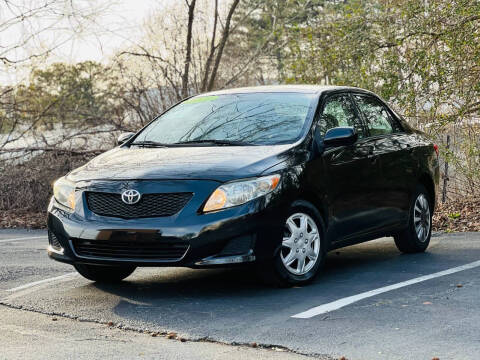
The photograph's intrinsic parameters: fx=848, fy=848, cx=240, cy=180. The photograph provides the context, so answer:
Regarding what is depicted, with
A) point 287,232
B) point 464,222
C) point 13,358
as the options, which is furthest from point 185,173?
point 464,222

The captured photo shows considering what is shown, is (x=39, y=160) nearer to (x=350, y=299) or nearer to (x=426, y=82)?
(x=426, y=82)

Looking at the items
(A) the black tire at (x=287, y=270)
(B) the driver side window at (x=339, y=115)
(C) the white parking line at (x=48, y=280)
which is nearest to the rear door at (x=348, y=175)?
(B) the driver side window at (x=339, y=115)

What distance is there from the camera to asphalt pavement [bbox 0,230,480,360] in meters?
5.10

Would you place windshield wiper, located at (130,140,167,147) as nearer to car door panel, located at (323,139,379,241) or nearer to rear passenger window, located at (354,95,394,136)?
car door panel, located at (323,139,379,241)

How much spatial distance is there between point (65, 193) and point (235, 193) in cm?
152

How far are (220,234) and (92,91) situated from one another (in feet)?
40.5

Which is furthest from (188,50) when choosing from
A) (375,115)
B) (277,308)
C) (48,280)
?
(277,308)

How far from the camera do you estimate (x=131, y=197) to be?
21.3 feet

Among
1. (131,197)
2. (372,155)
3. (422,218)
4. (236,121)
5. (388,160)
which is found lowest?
(422,218)

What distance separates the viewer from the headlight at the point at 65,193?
272 inches

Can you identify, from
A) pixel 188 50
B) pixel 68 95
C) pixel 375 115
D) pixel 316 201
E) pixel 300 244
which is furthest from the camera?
pixel 188 50

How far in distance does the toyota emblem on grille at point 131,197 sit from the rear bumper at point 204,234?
0.48 ft

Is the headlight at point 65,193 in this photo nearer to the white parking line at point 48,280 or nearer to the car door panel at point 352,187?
the white parking line at point 48,280

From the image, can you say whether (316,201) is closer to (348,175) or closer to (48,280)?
(348,175)
